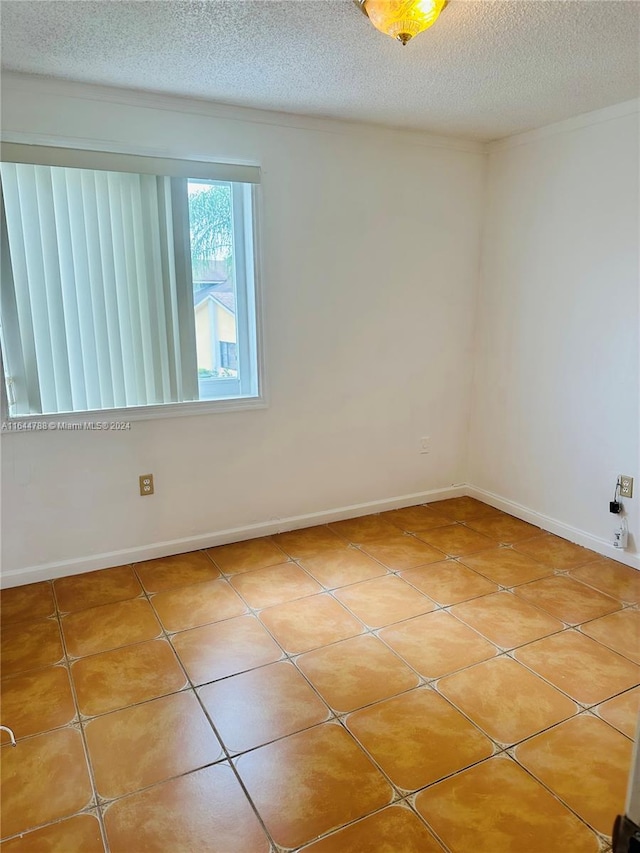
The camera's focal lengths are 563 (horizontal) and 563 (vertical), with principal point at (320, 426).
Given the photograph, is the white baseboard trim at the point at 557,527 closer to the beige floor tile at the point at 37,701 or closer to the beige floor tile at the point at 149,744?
the beige floor tile at the point at 149,744

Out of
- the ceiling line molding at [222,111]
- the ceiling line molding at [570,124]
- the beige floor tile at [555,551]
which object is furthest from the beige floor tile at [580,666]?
the ceiling line molding at [222,111]

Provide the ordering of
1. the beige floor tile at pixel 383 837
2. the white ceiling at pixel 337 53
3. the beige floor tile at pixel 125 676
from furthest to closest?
the beige floor tile at pixel 125 676, the white ceiling at pixel 337 53, the beige floor tile at pixel 383 837

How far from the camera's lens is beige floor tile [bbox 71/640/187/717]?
6.51 feet

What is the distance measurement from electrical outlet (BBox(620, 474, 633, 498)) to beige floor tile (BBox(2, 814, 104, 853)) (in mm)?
2706

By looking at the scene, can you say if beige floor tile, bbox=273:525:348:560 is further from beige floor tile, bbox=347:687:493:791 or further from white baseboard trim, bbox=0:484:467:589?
beige floor tile, bbox=347:687:493:791

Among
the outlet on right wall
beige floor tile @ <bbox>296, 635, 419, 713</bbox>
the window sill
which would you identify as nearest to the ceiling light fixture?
the outlet on right wall

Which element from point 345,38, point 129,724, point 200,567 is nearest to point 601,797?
point 129,724

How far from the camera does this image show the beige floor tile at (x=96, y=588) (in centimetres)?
261

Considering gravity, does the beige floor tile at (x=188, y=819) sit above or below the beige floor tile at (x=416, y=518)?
below

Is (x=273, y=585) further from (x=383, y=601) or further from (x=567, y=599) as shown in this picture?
(x=567, y=599)

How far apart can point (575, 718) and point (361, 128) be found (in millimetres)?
2993

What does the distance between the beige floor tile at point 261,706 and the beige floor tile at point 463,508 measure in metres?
1.85

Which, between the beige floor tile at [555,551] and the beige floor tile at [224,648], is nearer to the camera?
the beige floor tile at [224,648]

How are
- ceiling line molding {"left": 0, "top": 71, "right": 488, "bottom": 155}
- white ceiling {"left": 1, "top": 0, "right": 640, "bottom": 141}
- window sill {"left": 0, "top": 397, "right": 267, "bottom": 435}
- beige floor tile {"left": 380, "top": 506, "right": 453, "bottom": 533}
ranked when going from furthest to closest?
beige floor tile {"left": 380, "top": 506, "right": 453, "bottom": 533} < window sill {"left": 0, "top": 397, "right": 267, "bottom": 435} < ceiling line molding {"left": 0, "top": 71, "right": 488, "bottom": 155} < white ceiling {"left": 1, "top": 0, "right": 640, "bottom": 141}
